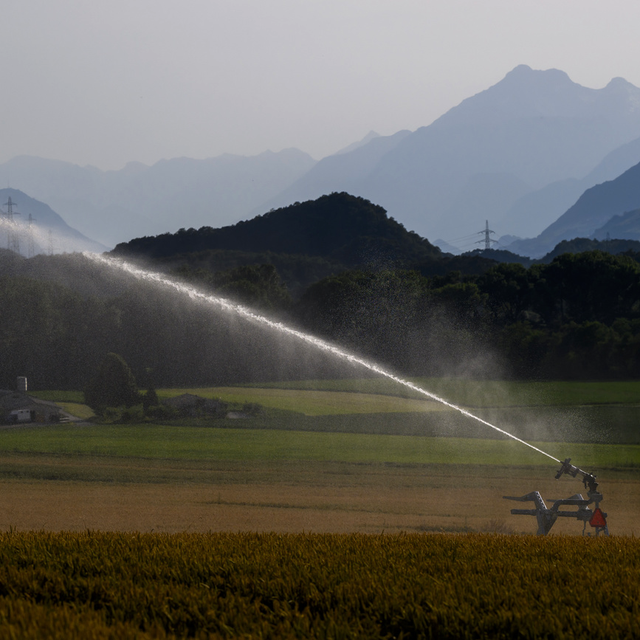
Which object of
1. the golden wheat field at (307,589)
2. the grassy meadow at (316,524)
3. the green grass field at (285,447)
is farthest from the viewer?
the green grass field at (285,447)

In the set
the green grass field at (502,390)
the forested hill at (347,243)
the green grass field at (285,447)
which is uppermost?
the forested hill at (347,243)

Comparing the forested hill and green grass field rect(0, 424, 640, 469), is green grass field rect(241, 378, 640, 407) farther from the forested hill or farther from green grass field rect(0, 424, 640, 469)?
the forested hill

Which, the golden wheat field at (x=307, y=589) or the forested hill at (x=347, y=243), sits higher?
the forested hill at (x=347, y=243)

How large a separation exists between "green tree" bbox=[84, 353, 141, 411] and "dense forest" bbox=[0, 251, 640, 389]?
935 centimetres

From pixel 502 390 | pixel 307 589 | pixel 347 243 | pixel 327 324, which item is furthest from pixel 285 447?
pixel 347 243

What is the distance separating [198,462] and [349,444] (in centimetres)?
753

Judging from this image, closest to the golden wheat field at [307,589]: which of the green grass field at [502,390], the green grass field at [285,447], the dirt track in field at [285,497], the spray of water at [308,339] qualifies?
the dirt track in field at [285,497]

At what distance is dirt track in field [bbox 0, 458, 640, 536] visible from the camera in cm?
1691

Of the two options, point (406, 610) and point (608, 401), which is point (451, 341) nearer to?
point (608, 401)

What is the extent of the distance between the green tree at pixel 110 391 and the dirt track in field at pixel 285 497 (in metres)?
14.0

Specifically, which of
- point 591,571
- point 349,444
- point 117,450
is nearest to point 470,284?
point 349,444

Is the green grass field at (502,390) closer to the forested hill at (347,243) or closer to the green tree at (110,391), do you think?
the green tree at (110,391)

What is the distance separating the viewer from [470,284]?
7906 cm

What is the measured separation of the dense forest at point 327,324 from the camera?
53625 mm
